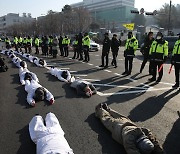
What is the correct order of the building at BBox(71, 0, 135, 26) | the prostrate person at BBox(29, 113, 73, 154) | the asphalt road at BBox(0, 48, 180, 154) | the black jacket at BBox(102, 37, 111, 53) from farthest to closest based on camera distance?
the building at BBox(71, 0, 135, 26) < the black jacket at BBox(102, 37, 111, 53) < the asphalt road at BBox(0, 48, 180, 154) < the prostrate person at BBox(29, 113, 73, 154)

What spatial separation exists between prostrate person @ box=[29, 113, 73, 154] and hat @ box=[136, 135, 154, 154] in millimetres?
1091

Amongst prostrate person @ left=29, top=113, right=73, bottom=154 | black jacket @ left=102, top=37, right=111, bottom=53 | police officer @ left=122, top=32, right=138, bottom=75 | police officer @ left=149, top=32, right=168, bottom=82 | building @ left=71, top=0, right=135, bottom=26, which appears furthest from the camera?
building @ left=71, top=0, right=135, bottom=26

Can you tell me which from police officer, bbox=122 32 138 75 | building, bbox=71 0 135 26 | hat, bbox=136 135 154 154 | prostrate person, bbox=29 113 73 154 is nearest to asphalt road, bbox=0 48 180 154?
prostrate person, bbox=29 113 73 154

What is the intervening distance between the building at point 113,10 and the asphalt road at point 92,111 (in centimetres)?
11729

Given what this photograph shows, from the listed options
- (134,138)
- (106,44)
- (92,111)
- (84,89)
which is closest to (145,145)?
(134,138)

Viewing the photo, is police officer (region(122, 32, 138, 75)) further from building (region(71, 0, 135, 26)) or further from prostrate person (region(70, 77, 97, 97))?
building (region(71, 0, 135, 26))

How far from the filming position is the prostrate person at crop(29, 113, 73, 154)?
3.73m

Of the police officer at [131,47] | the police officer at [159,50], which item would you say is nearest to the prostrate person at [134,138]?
the police officer at [159,50]

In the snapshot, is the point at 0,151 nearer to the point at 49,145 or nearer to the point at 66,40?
the point at 49,145

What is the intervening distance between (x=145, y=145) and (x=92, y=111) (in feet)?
9.61

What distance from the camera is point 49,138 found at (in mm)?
4188

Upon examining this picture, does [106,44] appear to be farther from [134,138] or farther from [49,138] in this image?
[49,138]

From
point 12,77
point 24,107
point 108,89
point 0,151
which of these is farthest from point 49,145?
point 12,77

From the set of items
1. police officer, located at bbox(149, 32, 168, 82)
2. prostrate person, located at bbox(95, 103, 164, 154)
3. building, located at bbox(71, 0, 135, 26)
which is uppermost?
building, located at bbox(71, 0, 135, 26)
